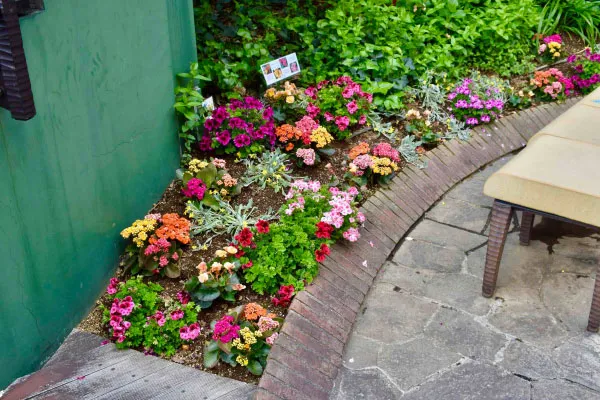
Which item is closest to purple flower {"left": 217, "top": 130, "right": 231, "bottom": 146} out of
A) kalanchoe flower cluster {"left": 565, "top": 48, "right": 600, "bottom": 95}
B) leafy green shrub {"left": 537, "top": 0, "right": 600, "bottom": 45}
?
kalanchoe flower cluster {"left": 565, "top": 48, "right": 600, "bottom": 95}

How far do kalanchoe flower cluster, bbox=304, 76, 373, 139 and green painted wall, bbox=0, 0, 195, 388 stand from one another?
134cm

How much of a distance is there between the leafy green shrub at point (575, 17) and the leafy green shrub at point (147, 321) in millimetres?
5504

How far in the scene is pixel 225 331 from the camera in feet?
11.0

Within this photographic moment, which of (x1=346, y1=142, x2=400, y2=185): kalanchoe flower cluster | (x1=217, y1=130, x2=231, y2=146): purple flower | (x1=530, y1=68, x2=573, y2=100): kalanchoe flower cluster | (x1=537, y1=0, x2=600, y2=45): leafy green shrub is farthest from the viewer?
(x1=537, y1=0, x2=600, y2=45): leafy green shrub

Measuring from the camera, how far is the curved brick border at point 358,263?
3.37 metres

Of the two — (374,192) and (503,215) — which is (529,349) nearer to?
(503,215)

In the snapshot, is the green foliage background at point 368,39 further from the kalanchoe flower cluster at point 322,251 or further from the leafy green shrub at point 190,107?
the kalanchoe flower cluster at point 322,251

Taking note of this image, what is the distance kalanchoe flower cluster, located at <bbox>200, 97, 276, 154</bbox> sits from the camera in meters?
4.72

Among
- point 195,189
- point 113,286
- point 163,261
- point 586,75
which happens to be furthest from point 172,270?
point 586,75

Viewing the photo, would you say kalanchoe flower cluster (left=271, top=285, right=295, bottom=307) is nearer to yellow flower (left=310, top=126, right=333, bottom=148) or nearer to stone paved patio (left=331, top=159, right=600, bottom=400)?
stone paved patio (left=331, top=159, right=600, bottom=400)

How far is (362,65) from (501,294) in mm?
2437

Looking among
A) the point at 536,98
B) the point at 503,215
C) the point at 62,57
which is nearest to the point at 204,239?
the point at 62,57

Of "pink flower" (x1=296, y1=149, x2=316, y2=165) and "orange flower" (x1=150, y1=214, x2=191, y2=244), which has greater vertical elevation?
"pink flower" (x1=296, y1=149, x2=316, y2=165)

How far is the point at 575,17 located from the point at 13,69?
6.64 m
